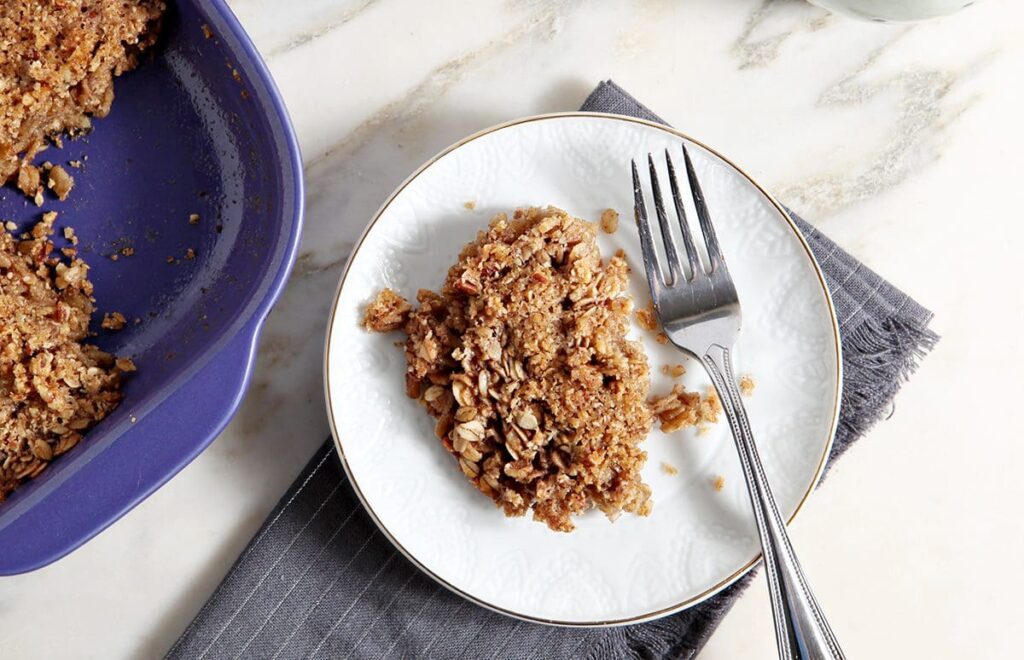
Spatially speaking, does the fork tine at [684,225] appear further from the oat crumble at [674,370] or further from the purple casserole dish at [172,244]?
the purple casserole dish at [172,244]

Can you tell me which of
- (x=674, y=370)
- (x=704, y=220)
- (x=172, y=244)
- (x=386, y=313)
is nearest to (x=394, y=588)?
(x=386, y=313)

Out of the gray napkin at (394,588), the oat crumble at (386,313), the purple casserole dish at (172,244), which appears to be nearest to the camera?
the purple casserole dish at (172,244)

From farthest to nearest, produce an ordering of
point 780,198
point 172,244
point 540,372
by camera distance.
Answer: point 780,198 → point 172,244 → point 540,372

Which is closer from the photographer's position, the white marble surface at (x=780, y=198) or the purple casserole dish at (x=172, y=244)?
the purple casserole dish at (x=172, y=244)

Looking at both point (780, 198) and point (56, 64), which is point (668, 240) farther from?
point (56, 64)

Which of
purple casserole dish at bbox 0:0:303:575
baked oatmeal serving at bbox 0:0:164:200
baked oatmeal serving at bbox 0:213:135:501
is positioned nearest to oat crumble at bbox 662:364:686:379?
purple casserole dish at bbox 0:0:303:575

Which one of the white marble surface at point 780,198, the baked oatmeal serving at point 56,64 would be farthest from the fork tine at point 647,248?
the baked oatmeal serving at point 56,64
